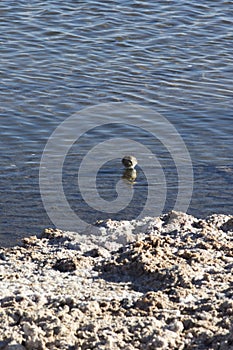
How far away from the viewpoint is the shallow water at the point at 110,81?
36.2ft

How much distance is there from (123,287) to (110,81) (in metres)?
7.64

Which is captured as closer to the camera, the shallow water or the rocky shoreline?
the rocky shoreline

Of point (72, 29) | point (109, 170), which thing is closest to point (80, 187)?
point (109, 170)

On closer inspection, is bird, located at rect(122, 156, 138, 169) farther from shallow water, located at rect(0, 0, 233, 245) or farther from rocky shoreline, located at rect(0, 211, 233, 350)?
rocky shoreline, located at rect(0, 211, 233, 350)

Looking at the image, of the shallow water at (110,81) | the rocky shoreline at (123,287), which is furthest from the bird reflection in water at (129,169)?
the rocky shoreline at (123,287)

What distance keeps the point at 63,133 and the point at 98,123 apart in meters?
0.65

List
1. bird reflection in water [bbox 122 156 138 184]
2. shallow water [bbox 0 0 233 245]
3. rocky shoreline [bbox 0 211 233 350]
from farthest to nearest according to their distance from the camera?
bird reflection in water [bbox 122 156 138 184]
shallow water [bbox 0 0 233 245]
rocky shoreline [bbox 0 211 233 350]

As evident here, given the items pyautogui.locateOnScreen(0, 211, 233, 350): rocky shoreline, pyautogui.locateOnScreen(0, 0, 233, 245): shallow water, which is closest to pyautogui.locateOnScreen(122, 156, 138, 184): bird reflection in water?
pyautogui.locateOnScreen(0, 0, 233, 245): shallow water

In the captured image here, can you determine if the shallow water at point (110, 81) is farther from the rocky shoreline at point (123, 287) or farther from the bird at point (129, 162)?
the rocky shoreline at point (123, 287)

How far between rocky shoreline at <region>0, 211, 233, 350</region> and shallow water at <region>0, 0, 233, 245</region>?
1.62 meters

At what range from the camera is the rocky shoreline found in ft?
19.7

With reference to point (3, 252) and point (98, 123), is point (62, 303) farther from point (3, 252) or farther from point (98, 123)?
point (98, 123)

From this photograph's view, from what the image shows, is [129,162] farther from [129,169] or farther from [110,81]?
[110,81]

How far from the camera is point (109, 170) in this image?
11648 millimetres
